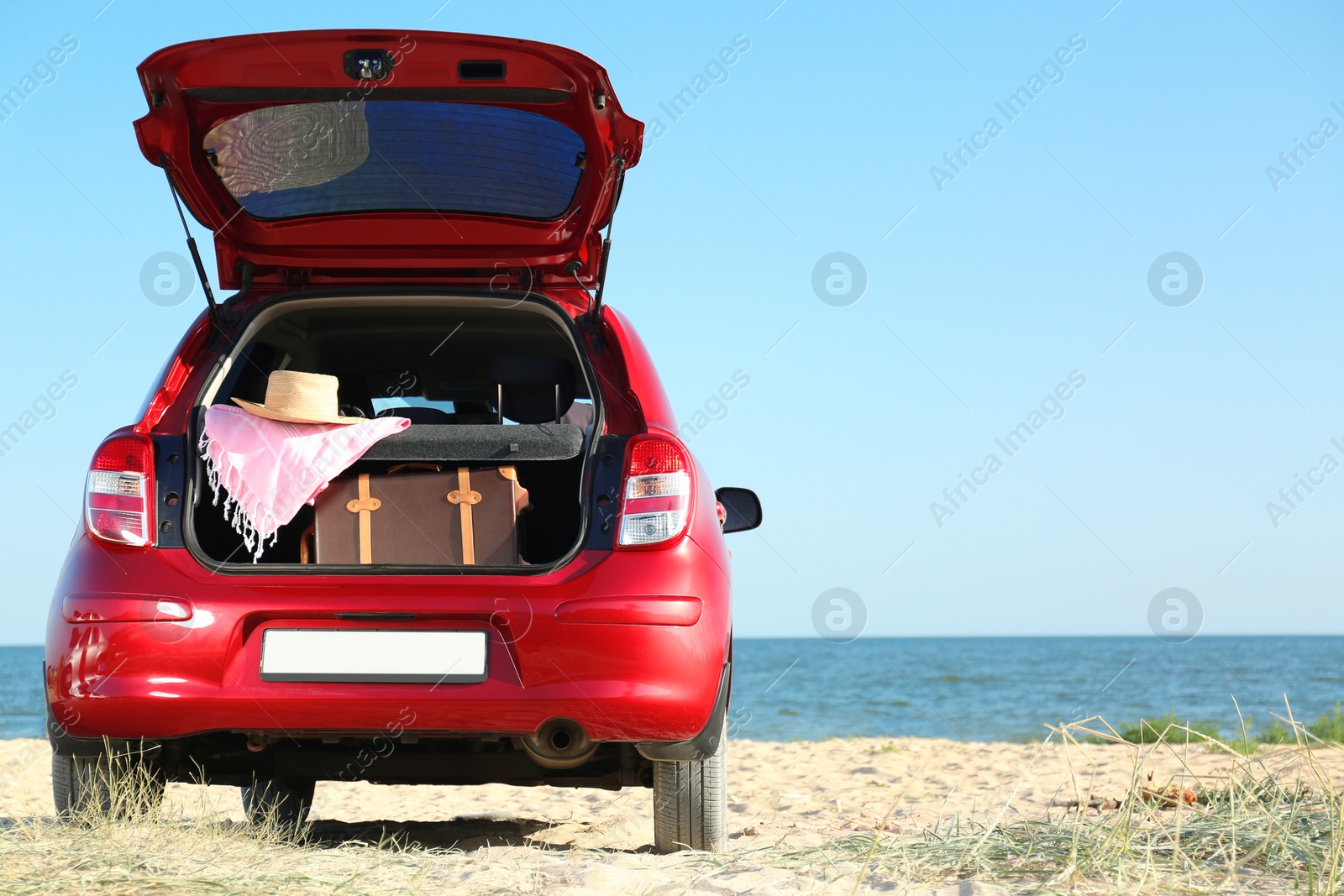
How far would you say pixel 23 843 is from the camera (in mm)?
2297

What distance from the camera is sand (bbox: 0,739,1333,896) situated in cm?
224

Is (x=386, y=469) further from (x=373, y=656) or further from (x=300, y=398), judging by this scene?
(x=373, y=656)

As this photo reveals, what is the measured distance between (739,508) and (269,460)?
1529 millimetres

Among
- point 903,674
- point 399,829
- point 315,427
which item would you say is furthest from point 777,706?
point 315,427

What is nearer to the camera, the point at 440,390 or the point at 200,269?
the point at 200,269

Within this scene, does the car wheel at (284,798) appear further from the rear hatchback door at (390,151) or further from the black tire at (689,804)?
the rear hatchback door at (390,151)

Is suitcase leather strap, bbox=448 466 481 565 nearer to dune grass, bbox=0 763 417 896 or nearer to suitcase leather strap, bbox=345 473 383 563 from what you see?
suitcase leather strap, bbox=345 473 383 563

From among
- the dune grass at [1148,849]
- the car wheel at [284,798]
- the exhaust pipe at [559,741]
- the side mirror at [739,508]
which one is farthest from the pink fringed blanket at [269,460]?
the car wheel at [284,798]

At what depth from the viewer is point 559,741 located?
257 centimetres

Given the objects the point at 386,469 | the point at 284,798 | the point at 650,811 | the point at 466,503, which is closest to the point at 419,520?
the point at 466,503

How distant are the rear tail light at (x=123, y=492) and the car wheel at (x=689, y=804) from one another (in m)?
1.51

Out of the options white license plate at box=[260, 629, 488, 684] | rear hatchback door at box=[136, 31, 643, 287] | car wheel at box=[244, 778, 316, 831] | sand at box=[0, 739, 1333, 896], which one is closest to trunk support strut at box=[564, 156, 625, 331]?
rear hatchback door at box=[136, 31, 643, 287]

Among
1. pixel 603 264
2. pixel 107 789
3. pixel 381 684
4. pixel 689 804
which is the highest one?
pixel 603 264

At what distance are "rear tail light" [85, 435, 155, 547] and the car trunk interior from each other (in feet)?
0.37
